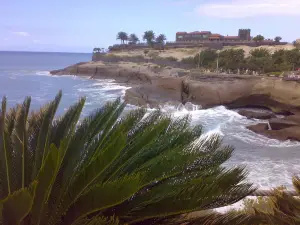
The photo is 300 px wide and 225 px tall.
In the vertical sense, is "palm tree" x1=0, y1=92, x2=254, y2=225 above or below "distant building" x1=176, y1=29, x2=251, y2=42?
below

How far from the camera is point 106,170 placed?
9.86ft

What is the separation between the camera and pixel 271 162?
52.5 ft

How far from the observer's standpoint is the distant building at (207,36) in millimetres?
89438

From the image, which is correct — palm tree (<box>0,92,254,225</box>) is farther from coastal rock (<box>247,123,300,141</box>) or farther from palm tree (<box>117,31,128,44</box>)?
palm tree (<box>117,31,128,44</box>)

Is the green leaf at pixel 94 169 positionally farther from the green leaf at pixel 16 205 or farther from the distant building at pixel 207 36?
the distant building at pixel 207 36

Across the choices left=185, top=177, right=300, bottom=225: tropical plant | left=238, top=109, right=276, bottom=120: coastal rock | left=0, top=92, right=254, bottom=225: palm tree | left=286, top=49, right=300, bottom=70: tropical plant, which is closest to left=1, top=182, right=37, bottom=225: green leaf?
left=0, top=92, right=254, bottom=225: palm tree

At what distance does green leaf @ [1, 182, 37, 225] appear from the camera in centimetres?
221

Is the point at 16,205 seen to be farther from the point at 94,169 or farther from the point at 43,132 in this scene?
the point at 43,132

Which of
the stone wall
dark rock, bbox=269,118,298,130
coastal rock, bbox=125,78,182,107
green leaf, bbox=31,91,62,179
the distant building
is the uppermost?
the distant building

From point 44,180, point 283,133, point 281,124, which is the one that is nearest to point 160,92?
point 281,124

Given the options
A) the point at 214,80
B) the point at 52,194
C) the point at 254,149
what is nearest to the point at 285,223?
the point at 52,194

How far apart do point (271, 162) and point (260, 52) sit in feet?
128

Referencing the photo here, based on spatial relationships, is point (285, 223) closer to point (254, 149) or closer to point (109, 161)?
point (109, 161)

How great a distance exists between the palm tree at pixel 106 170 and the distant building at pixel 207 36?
87.9 m
